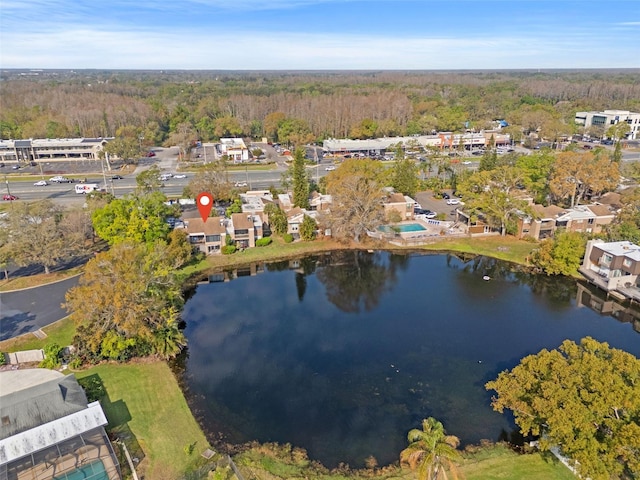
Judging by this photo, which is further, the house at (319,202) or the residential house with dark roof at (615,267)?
the house at (319,202)

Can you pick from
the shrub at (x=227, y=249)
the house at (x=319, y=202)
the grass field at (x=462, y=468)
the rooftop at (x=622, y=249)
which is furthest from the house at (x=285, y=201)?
the grass field at (x=462, y=468)

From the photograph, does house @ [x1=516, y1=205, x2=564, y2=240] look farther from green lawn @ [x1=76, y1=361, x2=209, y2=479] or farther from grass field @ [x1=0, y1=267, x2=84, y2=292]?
grass field @ [x1=0, y1=267, x2=84, y2=292]

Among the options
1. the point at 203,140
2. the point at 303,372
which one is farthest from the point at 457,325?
the point at 203,140

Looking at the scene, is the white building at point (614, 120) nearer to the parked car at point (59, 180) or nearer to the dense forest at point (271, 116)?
the dense forest at point (271, 116)

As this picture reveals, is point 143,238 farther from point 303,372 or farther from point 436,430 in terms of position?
point 436,430

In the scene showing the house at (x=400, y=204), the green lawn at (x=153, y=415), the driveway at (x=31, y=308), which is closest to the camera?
the green lawn at (x=153, y=415)

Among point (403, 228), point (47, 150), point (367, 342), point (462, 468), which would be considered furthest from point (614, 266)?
point (47, 150)
